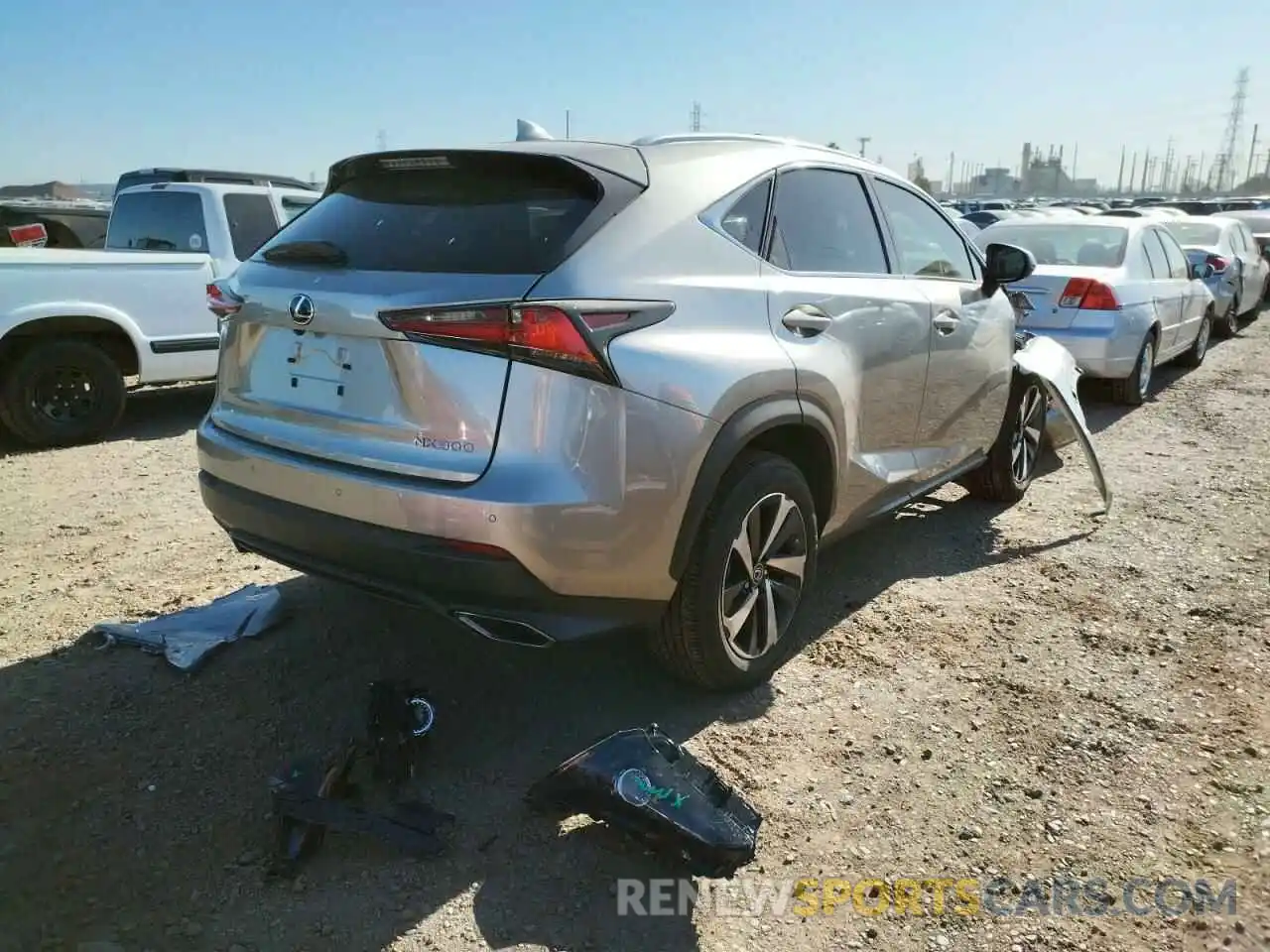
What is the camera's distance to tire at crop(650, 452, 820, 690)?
3057 millimetres

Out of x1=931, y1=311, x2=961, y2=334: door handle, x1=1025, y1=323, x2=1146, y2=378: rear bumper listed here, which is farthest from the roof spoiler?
x1=1025, y1=323, x2=1146, y2=378: rear bumper

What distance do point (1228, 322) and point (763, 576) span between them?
504 inches

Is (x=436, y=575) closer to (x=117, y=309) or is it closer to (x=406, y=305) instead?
(x=406, y=305)

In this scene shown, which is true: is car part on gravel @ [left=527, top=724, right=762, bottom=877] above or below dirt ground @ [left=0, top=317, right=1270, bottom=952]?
above

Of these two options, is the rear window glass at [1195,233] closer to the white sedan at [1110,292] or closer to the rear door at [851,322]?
the white sedan at [1110,292]

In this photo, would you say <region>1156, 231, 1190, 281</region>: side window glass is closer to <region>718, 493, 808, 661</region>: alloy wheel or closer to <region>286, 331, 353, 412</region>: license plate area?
<region>718, 493, 808, 661</region>: alloy wheel

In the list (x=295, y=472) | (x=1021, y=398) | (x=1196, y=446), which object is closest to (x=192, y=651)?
(x=295, y=472)

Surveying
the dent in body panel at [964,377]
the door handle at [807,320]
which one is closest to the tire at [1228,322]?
the dent in body panel at [964,377]

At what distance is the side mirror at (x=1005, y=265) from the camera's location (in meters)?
4.79

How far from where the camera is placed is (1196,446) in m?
7.21

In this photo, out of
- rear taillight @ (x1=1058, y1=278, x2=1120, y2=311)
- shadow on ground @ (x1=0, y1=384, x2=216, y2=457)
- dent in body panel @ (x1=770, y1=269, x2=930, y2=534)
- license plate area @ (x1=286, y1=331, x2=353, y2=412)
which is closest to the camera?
license plate area @ (x1=286, y1=331, x2=353, y2=412)

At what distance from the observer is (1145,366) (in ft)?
28.3

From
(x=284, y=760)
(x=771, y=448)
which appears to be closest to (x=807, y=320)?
(x=771, y=448)

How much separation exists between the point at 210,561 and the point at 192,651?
113 centimetres
